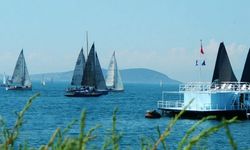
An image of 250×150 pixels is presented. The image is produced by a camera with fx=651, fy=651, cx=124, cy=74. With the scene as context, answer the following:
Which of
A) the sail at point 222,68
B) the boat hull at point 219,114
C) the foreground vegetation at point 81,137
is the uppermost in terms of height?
the sail at point 222,68

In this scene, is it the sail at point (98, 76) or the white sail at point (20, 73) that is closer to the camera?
the sail at point (98, 76)

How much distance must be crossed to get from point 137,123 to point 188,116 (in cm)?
555

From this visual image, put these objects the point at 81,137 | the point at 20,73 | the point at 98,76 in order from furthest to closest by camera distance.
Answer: the point at 20,73 < the point at 98,76 < the point at 81,137

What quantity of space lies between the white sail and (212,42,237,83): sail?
70.2m

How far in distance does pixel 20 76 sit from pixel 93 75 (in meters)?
33.5

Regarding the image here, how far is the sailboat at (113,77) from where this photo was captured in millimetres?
138500

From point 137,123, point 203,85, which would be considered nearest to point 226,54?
point 203,85

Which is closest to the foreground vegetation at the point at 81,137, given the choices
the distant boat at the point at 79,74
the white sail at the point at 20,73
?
the distant boat at the point at 79,74

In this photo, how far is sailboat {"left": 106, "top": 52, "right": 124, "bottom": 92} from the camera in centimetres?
13850

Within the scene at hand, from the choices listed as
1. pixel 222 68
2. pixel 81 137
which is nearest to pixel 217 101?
pixel 222 68

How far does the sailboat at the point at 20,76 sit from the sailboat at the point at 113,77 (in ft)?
56.8

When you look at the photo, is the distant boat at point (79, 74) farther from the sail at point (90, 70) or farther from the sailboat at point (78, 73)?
the sail at point (90, 70)

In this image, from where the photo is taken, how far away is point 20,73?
444ft

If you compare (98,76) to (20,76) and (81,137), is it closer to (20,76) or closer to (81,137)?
(20,76)
